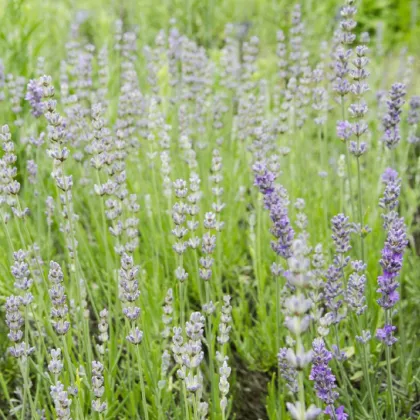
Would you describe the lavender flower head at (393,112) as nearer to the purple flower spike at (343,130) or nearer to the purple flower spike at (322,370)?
the purple flower spike at (343,130)

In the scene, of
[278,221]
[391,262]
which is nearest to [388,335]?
[391,262]

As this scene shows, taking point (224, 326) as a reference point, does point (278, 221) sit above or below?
above

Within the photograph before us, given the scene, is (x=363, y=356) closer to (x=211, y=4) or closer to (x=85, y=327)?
(x=85, y=327)

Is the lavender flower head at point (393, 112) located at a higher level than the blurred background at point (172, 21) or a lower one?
lower

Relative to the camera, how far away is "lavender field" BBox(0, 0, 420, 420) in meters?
1.75

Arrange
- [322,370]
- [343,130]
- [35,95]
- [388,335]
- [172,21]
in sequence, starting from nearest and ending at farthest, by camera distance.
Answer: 1. [322,370]
2. [388,335]
3. [343,130]
4. [35,95]
5. [172,21]

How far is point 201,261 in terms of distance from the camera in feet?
6.03

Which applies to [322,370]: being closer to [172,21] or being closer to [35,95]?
[35,95]

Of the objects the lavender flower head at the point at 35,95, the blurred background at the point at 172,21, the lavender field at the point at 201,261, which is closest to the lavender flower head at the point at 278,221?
the lavender field at the point at 201,261

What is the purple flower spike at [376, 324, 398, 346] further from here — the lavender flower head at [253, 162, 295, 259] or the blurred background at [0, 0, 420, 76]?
the blurred background at [0, 0, 420, 76]

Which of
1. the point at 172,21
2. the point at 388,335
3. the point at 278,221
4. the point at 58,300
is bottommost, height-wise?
the point at 388,335

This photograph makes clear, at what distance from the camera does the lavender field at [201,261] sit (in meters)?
1.75

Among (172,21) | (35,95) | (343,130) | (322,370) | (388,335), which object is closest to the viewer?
(322,370)

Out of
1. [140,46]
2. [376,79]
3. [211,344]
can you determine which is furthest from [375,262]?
[140,46]
